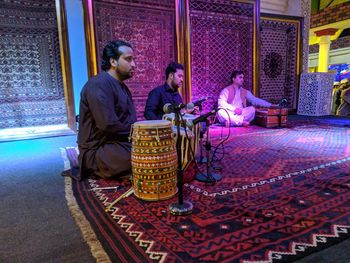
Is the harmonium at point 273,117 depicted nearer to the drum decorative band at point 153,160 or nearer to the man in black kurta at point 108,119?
the man in black kurta at point 108,119

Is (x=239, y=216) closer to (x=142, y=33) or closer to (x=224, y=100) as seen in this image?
(x=224, y=100)

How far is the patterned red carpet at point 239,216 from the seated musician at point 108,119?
163 mm

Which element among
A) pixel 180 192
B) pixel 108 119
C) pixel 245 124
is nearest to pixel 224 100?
pixel 245 124

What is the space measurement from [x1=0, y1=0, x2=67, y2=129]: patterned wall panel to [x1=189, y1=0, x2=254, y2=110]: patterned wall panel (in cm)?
269

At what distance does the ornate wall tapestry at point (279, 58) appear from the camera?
638 cm

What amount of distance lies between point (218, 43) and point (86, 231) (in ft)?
16.7

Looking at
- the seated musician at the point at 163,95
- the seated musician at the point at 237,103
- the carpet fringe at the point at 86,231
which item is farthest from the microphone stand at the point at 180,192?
the seated musician at the point at 237,103

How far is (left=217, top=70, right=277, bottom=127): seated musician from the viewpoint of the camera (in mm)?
5305

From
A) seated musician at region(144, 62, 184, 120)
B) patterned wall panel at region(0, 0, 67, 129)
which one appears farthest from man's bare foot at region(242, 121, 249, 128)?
patterned wall panel at region(0, 0, 67, 129)

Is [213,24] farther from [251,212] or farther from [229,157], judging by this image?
[251,212]

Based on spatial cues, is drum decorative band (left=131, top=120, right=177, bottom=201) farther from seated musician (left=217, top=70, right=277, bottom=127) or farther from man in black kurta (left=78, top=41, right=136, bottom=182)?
seated musician (left=217, top=70, right=277, bottom=127)

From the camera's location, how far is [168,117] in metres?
2.55

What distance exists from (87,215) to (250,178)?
4.54 ft

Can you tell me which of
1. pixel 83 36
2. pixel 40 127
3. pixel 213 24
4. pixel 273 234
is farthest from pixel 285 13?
pixel 273 234
